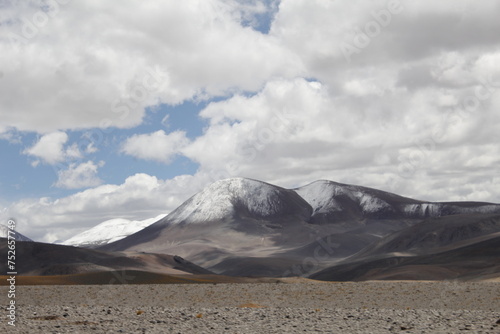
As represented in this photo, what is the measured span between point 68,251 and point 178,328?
99774mm

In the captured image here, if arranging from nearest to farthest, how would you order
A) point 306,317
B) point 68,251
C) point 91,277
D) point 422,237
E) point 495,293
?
point 306,317, point 495,293, point 91,277, point 68,251, point 422,237

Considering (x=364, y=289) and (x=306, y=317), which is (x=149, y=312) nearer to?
(x=306, y=317)

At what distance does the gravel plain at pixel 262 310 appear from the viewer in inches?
586

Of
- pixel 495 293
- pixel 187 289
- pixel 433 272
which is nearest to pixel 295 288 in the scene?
pixel 187 289

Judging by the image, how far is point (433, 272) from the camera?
84.0m

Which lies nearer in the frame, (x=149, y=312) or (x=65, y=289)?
(x=149, y=312)

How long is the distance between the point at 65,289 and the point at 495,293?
70.6 feet

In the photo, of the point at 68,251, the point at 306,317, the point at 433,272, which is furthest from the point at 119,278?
the point at 68,251

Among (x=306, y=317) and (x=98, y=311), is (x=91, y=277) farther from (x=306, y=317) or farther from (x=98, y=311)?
(x=306, y=317)

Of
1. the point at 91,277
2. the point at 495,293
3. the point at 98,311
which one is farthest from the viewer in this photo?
the point at 91,277

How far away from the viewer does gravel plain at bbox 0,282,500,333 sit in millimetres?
14875

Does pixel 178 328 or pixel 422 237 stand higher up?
pixel 422 237

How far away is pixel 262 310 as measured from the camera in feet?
67.1

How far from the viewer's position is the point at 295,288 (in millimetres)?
31375
